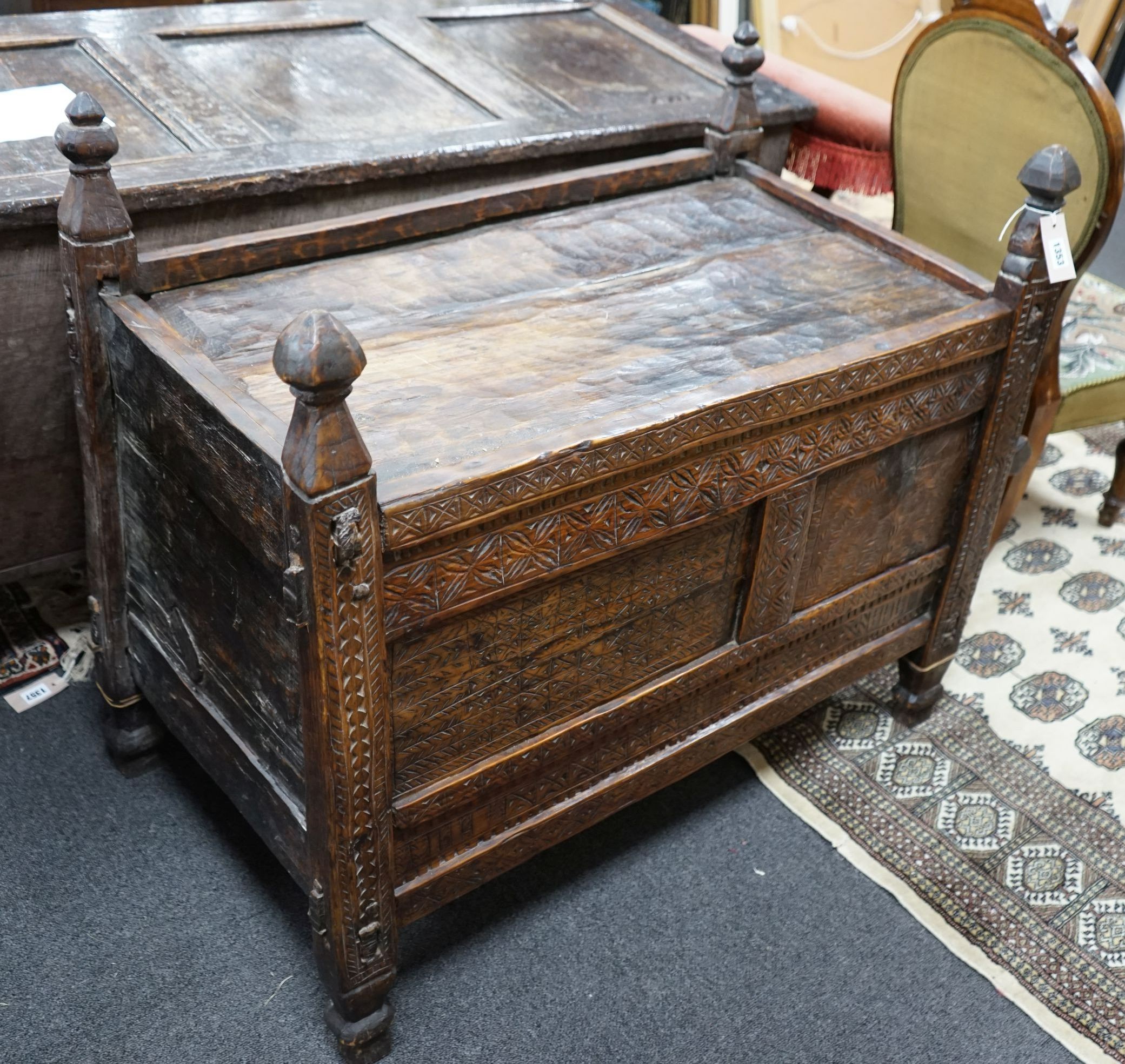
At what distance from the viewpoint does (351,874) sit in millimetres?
1383

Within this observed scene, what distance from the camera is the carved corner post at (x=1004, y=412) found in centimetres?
167

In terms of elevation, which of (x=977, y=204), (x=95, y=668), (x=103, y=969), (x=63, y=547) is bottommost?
(x=103, y=969)

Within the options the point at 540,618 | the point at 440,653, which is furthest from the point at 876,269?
the point at 440,653

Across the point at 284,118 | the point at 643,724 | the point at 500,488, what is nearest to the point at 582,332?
the point at 500,488

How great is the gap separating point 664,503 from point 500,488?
270 millimetres

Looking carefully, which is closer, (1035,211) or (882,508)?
(1035,211)

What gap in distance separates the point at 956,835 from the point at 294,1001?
3.43 feet

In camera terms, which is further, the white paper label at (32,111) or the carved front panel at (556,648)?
the white paper label at (32,111)

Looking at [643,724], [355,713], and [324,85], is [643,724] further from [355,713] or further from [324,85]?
[324,85]

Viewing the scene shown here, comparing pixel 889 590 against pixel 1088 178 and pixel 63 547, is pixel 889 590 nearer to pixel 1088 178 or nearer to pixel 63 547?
pixel 1088 178

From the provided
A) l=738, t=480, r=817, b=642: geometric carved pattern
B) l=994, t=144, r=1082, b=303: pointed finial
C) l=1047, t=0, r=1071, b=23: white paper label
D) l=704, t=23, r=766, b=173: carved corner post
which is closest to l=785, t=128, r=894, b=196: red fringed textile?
l=704, t=23, r=766, b=173: carved corner post

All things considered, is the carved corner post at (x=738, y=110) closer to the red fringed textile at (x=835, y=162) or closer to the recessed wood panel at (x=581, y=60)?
the recessed wood panel at (x=581, y=60)

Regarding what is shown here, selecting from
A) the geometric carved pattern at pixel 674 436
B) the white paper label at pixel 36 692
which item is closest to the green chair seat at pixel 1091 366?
the geometric carved pattern at pixel 674 436

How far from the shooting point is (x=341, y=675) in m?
1.24
